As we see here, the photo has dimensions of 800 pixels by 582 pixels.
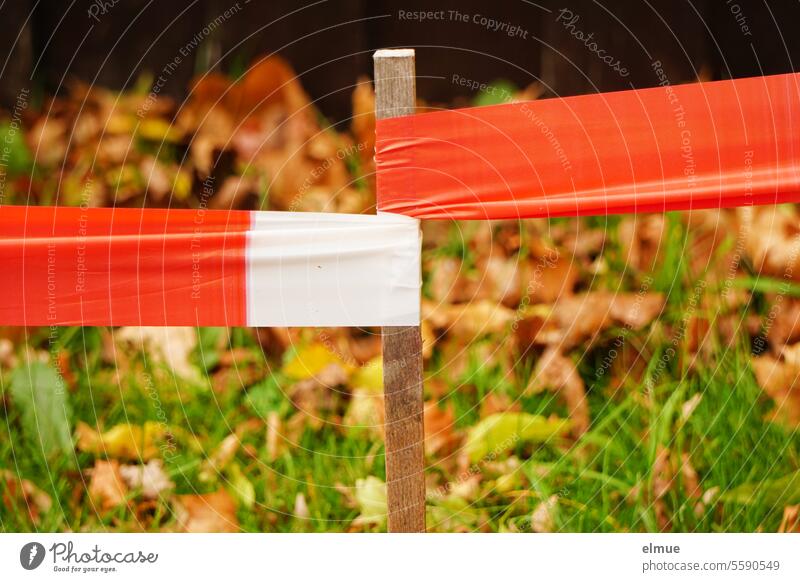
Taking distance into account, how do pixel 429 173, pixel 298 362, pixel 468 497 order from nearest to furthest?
pixel 429 173 < pixel 468 497 < pixel 298 362

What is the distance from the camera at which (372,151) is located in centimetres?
239

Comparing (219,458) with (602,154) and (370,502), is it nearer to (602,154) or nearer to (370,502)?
(370,502)

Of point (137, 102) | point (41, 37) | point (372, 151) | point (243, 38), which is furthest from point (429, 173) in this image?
point (41, 37)

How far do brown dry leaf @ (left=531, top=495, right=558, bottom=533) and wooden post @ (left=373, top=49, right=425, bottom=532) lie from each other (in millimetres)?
412

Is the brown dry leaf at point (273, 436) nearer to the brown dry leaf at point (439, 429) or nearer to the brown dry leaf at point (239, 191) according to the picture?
the brown dry leaf at point (439, 429)

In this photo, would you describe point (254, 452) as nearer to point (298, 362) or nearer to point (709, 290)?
point (298, 362)

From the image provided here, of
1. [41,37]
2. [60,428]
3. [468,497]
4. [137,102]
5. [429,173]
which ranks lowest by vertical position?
[468,497]

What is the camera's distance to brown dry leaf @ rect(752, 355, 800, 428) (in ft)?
6.89

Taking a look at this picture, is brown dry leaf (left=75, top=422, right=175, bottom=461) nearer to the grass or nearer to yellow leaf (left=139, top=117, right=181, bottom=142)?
the grass

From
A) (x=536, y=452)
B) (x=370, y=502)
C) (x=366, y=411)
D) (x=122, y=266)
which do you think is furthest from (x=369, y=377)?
(x=122, y=266)

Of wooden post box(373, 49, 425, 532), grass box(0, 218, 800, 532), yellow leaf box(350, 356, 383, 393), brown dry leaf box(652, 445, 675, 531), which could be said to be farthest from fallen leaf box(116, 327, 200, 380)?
brown dry leaf box(652, 445, 675, 531)

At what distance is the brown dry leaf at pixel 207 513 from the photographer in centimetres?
216

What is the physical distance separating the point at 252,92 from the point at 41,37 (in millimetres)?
549

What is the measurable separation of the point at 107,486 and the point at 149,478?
0.10 meters
